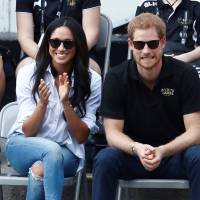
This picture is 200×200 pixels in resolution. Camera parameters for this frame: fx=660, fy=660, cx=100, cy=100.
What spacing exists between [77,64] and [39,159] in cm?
73

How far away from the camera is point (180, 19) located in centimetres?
530

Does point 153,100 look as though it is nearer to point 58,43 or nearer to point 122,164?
point 122,164

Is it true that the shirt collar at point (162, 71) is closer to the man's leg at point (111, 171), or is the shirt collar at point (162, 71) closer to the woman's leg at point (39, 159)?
the man's leg at point (111, 171)

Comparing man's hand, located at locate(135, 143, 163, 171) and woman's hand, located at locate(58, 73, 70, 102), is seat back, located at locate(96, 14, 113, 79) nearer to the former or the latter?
woman's hand, located at locate(58, 73, 70, 102)

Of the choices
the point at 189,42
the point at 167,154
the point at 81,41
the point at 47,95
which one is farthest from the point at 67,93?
the point at 189,42

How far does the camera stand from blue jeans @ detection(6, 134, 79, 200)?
13.0 feet

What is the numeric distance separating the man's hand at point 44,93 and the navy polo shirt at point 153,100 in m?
0.37

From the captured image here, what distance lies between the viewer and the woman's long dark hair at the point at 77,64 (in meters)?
4.34

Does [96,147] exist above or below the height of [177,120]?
below

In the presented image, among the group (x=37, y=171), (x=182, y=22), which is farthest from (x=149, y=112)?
(x=182, y=22)

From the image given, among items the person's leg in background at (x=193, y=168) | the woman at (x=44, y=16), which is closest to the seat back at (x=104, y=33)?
the woman at (x=44, y=16)

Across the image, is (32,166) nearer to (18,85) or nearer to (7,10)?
(18,85)

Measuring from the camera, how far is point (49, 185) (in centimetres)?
395

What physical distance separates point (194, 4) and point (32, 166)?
208cm
